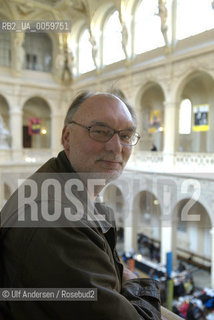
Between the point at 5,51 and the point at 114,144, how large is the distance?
12.1 meters

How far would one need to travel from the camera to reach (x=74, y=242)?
2.89 feet

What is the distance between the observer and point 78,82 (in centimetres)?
778

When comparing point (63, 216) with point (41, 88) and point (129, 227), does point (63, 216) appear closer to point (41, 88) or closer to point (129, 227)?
point (129, 227)

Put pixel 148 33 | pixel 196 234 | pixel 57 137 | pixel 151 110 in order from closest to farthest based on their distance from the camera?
pixel 57 137, pixel 148 33, pixel 196 234, pixel 151 110

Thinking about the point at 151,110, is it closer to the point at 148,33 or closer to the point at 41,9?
the point at 148,33

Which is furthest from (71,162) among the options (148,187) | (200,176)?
(148,187)

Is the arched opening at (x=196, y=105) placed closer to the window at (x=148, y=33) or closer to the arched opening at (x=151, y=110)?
the arched opening at (x=151, y=110)

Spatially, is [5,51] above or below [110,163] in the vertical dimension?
above

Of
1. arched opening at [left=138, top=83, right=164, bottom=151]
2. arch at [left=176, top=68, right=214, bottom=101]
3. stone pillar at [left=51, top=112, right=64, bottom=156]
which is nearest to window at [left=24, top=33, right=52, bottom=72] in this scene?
stone pillar at [left=51, top=112, right=64, bottom=156]

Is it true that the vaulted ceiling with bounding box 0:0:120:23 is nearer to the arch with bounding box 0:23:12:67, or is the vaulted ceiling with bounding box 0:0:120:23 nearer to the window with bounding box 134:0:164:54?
the window with bounding box 134:0:164:54

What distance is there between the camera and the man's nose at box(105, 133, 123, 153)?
1.25 metres

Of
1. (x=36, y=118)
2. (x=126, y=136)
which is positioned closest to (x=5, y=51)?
(x=36, y=118)

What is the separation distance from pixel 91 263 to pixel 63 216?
183 mm

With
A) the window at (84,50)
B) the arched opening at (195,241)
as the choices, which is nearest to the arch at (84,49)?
the window at (84,50)
